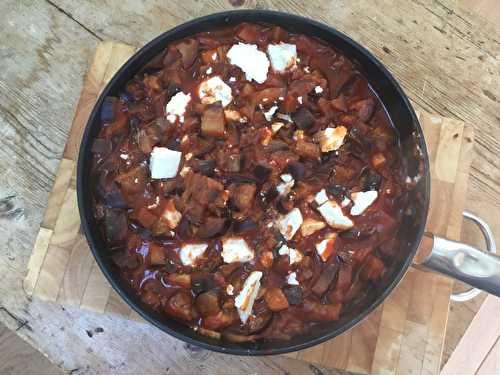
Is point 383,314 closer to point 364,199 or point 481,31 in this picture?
point 364,199

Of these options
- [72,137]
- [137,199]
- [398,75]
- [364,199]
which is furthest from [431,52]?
[72,137]

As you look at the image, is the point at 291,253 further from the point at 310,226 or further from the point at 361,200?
the point at 361,200

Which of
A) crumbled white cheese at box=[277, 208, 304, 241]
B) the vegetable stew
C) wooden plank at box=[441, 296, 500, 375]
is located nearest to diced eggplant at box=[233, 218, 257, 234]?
the vegetable stew

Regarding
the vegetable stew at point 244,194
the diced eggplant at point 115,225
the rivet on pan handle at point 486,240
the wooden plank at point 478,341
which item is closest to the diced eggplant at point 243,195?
the vegetable stew at point 244,194

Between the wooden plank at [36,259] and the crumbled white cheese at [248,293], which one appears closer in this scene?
the crumbled white cheese at [248,293]

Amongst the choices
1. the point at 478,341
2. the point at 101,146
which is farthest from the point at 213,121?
the point at 478,341

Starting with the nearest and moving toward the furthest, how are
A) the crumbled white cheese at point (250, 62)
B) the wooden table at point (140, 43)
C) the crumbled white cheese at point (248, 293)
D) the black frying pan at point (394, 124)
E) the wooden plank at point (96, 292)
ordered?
1. the black frying pan at point (394, 124)
2. the crumbled white cheese at point (248, 293)
3. the crumbled white cheese at point (250, 62)
4. the wooden plank at point (96, 292)
5. the wooden table at point (140, 43)

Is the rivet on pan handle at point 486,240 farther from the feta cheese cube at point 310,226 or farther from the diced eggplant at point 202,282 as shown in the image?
the diced eggplant at point 202,282
